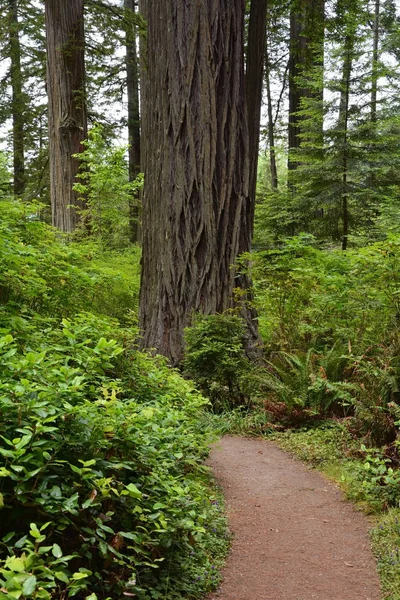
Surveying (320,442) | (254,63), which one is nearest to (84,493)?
(320,442)

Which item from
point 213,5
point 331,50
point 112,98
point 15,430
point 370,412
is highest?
point 112,98

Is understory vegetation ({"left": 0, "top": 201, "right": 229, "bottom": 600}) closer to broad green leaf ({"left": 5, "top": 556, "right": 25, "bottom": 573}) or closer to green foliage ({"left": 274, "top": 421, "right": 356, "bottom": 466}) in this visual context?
broad green leaf ({"left": 5, "top": 556, "right": 25, "bottom": 573})

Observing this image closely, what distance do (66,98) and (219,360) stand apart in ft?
22.7

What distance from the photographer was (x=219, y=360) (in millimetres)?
6129

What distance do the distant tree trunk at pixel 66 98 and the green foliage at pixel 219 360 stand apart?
522cm

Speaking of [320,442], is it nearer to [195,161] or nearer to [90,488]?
[90,488]

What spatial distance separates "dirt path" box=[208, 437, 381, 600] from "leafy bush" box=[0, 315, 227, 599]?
1.02 ft

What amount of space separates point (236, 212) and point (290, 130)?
889 cm

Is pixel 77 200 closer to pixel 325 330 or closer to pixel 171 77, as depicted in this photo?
pixel 171 77

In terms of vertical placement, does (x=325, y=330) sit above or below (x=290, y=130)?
below

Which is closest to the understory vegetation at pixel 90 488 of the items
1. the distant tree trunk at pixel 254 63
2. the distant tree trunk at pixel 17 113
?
the distant tree trunk at pixel 254 63

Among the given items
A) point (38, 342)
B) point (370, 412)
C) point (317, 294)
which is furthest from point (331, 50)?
point (38, 342)

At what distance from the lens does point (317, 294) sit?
6.46 meters

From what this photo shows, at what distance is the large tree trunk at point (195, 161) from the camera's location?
690cm
